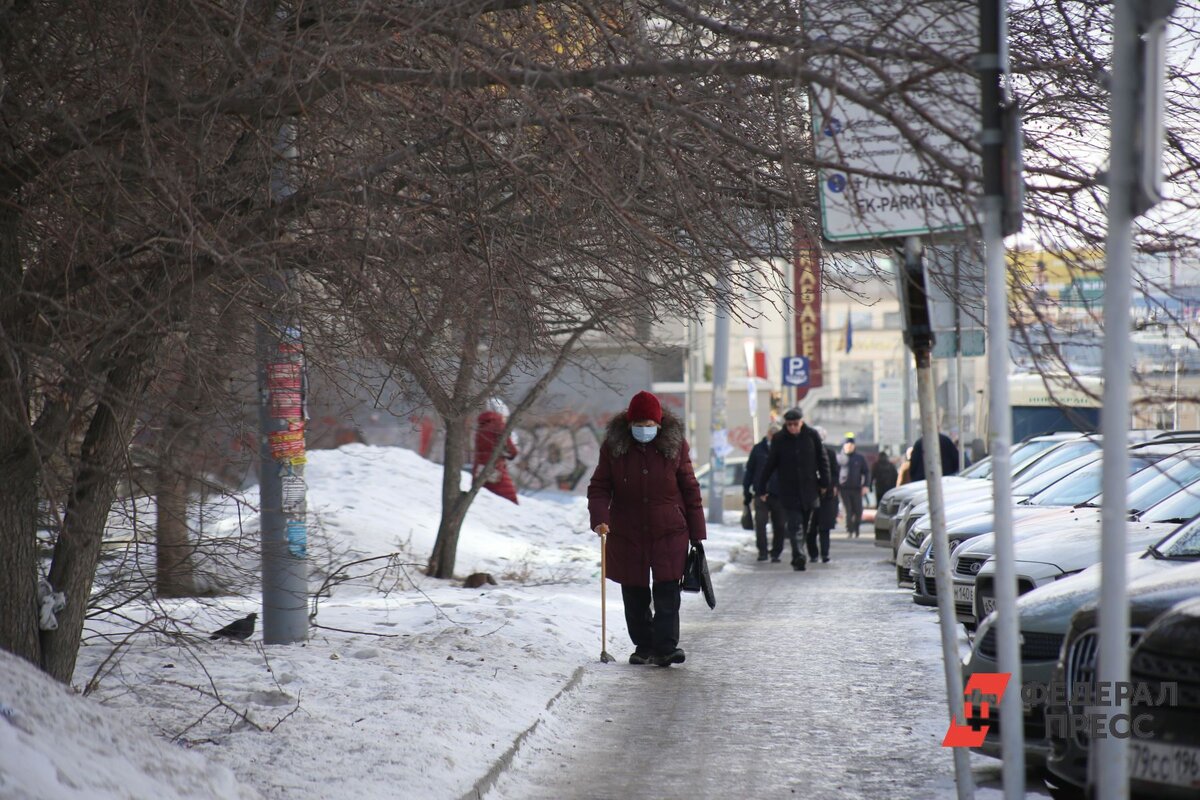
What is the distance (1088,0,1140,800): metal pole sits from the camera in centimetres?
347

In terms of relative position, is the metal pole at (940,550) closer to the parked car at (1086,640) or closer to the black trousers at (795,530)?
the parked car at (1086,640)

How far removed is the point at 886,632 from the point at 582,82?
7216 millimetres

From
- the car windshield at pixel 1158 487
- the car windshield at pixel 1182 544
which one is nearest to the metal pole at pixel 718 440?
the car windshield at pixel 1158 487

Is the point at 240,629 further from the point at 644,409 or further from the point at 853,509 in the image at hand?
the point at 853,509

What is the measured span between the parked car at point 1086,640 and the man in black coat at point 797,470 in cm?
1148

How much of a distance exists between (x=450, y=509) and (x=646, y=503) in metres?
4.82

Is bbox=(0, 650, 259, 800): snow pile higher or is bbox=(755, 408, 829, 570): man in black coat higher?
bbox=(755, 408, 829, 570): man in black coat

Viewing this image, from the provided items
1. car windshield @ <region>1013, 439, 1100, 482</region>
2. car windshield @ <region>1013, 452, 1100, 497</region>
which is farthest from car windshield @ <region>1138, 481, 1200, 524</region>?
car windshield @ <region>1013, 439, 1100, 482</region>

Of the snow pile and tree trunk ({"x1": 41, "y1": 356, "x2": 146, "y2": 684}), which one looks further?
tree trunk ({"x1": 41, "y1": 356, "x2": 146, "y2": 684})

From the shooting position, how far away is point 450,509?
1391 centimetres

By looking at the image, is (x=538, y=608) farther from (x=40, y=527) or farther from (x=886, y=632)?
(x=40, y=527)

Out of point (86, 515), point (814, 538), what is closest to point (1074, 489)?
point (814, 538)

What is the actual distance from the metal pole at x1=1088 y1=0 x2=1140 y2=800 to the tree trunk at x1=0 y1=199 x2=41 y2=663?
4225 millimetres

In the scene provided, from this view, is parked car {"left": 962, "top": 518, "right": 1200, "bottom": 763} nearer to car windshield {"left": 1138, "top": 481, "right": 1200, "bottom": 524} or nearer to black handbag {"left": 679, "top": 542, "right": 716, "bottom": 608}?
car windshield {"left": 1138, "top": 481, "right": 1200, "bottom": 524}
